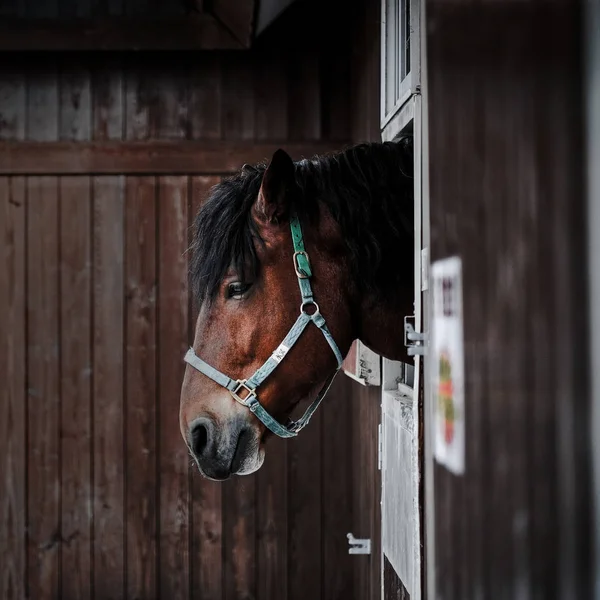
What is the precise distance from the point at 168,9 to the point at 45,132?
67cm

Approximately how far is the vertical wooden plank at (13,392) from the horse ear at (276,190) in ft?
5.38

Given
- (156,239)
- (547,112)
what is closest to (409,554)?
(547,112)

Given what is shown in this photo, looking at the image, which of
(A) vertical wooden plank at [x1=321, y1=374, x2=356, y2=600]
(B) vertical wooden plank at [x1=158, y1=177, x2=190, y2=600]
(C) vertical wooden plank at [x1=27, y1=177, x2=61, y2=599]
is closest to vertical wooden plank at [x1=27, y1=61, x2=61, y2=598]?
(C) vertical wooden plank at [x1=27, y1=177, x2=61, y2=599]

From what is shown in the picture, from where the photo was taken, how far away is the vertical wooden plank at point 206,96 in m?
2.81

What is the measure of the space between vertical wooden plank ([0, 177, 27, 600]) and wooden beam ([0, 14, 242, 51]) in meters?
0.53

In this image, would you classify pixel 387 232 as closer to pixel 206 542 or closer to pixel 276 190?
pixel 276 190

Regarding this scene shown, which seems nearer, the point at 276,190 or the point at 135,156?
the point at 276,190

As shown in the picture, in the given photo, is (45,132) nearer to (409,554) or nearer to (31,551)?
(31,551)

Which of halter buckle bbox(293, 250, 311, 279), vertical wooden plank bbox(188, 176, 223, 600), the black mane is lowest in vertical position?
vertical wooden plank bbox(188, 176, 223, 600)

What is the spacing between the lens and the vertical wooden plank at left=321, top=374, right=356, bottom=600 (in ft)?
9.08

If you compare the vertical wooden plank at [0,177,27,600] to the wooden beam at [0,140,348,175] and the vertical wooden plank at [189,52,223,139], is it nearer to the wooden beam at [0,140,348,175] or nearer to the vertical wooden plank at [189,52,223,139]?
the wooden beam at [0,140,348,175]

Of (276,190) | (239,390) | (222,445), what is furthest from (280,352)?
(276,190)

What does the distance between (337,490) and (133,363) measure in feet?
3.01

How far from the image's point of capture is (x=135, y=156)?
2.79 metres
